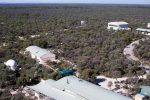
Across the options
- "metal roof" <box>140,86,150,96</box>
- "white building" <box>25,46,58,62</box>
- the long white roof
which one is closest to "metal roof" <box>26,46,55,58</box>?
"white building" <box>25,46,58,62</box>

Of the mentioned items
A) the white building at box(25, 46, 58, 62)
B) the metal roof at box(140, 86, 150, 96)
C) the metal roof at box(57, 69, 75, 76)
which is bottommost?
the white building at box(25, 46, 58, 62)

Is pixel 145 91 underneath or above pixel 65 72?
above

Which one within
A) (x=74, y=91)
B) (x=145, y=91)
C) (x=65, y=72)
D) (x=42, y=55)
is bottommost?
(x=42, y=55)

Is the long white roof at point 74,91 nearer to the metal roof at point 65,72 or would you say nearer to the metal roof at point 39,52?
the metal roof at point 65,72

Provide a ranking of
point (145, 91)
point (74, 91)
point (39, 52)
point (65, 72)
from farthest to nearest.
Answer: point (39, 52), point (65, 72), point (145, 91), point (74, 91)

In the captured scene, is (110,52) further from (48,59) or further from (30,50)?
(30,50)

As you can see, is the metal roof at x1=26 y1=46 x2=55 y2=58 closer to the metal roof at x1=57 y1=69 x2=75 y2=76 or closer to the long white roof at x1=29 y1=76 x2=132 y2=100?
the metal roof at x1=57 y1=69 x2=75 y2=76

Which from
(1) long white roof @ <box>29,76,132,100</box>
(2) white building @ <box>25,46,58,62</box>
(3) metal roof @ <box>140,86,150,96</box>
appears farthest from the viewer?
(2) white building @ <box>25,46,58,62</box>

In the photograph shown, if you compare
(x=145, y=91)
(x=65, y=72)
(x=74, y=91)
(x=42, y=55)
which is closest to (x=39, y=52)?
(x=42, y=55)

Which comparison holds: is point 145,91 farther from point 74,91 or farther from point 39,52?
point 39,52
